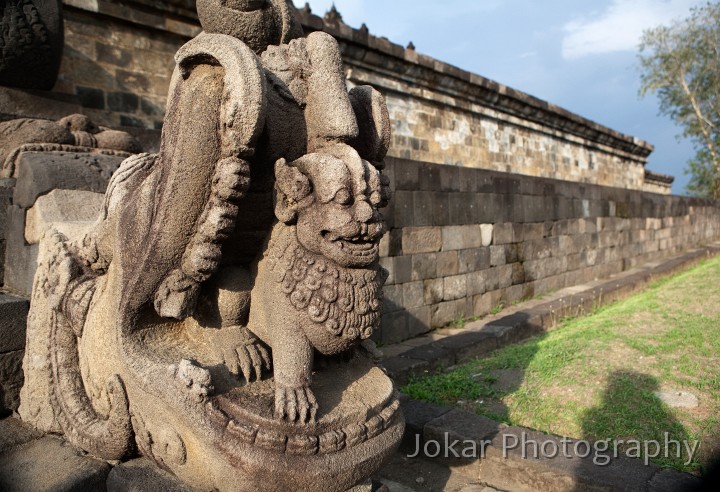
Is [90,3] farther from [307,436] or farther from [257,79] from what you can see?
[307,436]

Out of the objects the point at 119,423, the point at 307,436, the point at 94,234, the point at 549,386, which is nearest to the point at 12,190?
the point at 94,234

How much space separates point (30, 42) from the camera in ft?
12.1

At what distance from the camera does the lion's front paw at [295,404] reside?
1612 millimetres

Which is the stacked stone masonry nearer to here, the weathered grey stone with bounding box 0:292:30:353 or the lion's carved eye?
the weathered grey stone with bounding box 0:292:30:353

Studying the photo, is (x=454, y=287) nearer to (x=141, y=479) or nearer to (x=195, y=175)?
(x=141, y=479)

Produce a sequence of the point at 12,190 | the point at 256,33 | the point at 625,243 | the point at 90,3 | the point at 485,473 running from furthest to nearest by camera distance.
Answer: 1. the point at 625,243
2. the point at 90,3
3. the point at 12,190
4. the point at 485,473
5. the point at 256,33

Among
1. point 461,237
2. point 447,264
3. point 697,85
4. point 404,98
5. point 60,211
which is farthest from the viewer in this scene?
point 697,85

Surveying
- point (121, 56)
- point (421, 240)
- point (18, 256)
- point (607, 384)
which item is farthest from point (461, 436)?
point (121, 56)

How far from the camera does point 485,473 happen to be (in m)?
2.58

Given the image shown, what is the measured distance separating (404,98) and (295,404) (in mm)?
9296

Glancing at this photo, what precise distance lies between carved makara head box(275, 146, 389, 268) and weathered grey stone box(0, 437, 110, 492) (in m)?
1.15

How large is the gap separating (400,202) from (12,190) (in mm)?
3131

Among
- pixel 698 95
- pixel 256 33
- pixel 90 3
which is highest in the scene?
pixel 698 95

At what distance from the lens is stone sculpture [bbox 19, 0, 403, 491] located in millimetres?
1585
